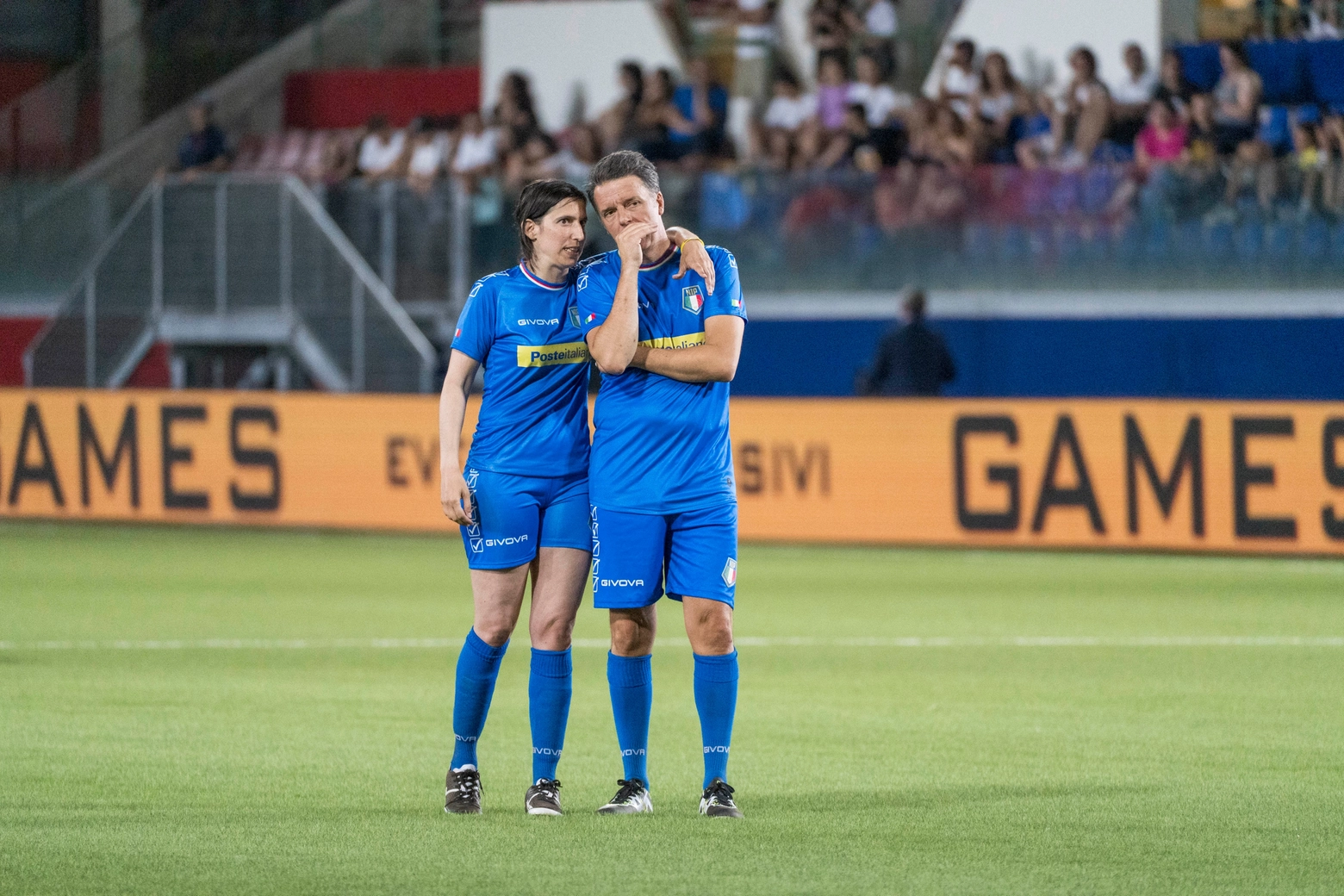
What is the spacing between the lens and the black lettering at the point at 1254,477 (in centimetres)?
1753

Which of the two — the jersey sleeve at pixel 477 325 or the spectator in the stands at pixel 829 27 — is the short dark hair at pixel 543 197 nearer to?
the jersey sleeve at pixel 477 325

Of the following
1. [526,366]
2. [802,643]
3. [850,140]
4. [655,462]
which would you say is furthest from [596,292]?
Result: [850,140]

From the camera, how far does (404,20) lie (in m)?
32.0

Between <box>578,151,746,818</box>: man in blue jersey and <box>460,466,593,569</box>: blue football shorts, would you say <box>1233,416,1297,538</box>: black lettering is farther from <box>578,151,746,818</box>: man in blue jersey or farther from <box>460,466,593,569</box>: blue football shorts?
<box>460,466,593,569</box>: blue football shorts

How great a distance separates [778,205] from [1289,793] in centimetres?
1555

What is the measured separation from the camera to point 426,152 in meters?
26.1

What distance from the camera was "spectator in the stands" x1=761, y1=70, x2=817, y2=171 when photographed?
2391 cm

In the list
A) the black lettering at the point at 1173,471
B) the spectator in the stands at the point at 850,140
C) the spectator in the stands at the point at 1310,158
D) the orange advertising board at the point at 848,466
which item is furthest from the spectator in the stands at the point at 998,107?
the black lettering at the point at 1173,471

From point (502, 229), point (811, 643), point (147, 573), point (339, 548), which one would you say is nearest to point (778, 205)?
point (502, 229)

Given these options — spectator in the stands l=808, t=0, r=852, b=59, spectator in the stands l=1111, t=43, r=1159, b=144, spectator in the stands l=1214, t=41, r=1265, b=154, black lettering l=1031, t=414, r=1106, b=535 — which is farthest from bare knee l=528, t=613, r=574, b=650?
spectator in the stands l=808, t=0, r=852, b=59

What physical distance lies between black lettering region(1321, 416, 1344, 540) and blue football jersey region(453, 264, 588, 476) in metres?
11.4

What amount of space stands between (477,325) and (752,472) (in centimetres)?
1269

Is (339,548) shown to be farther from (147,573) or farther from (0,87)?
(0,87)

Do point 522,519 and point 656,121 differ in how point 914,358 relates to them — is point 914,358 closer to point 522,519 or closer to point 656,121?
point 656,121
